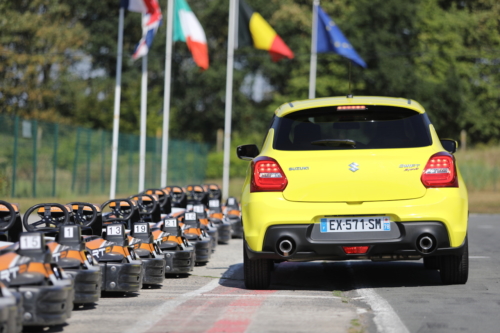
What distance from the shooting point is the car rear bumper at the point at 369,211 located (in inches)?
347

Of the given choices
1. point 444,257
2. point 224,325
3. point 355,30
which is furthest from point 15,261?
point 355,30

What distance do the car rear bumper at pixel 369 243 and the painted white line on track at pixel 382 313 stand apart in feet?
1.30

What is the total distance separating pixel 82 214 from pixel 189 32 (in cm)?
2219

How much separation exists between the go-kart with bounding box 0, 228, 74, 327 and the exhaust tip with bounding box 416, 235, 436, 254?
3.41 metres

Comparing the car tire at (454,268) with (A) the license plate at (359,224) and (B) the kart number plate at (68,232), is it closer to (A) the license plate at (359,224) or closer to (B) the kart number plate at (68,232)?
(A) the license plate at (359,224)

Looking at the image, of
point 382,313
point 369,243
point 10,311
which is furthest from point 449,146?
point 10,311

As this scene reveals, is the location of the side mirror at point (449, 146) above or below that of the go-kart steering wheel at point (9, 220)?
above

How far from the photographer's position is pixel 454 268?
951 cm

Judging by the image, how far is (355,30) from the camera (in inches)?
2429

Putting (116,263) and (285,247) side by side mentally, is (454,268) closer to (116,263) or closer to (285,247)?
(285,247)

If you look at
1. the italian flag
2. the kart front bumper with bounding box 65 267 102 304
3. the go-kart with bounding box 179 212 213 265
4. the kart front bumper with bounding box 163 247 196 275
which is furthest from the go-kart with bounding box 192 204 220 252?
the italian flag

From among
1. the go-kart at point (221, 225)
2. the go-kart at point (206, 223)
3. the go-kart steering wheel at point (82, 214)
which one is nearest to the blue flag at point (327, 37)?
the go-kart at point (221, 225)

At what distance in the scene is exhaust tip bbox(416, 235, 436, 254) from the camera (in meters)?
8.83

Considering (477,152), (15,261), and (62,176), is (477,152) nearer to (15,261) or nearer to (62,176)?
(62,176)
